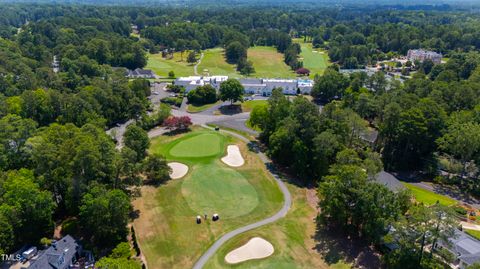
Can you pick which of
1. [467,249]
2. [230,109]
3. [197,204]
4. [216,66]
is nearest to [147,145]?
[197,204]

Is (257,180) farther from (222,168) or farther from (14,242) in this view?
(14,242)

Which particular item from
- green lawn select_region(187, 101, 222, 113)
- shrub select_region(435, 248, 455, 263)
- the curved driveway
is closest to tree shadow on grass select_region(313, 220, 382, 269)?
the curved driveway

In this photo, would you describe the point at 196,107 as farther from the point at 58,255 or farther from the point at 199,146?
the point at 58,255

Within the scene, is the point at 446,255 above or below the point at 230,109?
above

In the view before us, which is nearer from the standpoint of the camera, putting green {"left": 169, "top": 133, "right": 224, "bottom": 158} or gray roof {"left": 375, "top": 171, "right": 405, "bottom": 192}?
gray roof {"left": 375, "top": 171, "right": 405, "bottom": 192}

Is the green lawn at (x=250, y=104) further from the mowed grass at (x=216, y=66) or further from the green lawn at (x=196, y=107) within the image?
the mowed grass at (x=216, y=66)

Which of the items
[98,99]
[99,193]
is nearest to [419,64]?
[98,99]

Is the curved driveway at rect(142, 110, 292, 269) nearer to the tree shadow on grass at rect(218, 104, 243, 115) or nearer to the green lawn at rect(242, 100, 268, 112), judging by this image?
the tree shadow on grass at rect(218, 104, 243, 115)
